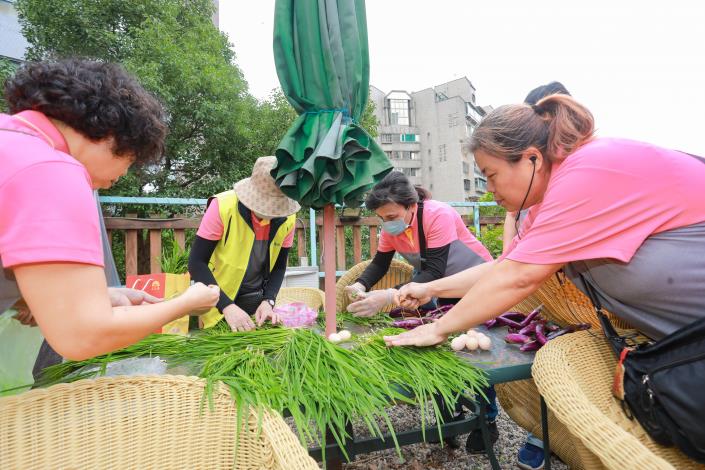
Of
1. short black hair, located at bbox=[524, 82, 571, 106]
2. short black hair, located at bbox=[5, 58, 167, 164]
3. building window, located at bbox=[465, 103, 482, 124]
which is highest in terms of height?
building window, located at bbox=[465, 103, 482, 124]

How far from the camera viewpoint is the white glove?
2156mm

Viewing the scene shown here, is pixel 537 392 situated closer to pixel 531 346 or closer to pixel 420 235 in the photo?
pixel 531 346

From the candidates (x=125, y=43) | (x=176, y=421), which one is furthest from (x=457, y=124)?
(x=176, y=421)

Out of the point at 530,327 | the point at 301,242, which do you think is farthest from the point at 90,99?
the point at 301,242

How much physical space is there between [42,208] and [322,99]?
122cm

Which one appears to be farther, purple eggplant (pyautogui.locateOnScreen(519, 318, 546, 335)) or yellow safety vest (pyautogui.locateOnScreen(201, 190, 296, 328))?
yellow safety vest (pyautogui.locateOnScreen(201, 190, 296, 328))

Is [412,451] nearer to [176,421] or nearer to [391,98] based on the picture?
[176,421]

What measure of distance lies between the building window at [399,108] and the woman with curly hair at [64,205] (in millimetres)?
57390

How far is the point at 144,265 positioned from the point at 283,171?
14.5 ft

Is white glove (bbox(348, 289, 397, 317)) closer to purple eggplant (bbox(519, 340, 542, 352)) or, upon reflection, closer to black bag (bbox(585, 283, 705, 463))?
purple eggplant (bbox(519, 340, 542, 352))

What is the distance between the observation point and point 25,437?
98 cm

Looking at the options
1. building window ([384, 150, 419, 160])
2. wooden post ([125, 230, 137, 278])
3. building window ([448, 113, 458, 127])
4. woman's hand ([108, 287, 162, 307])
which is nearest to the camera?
woman's hand ([108, 287, 162, 307])

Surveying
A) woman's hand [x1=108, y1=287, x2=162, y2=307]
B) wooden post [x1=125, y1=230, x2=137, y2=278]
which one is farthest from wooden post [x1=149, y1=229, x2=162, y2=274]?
woman's hand [x1=108, y1=287, x2=162, y2=307]

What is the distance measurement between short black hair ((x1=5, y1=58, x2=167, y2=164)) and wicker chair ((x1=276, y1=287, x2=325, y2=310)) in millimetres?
1860
